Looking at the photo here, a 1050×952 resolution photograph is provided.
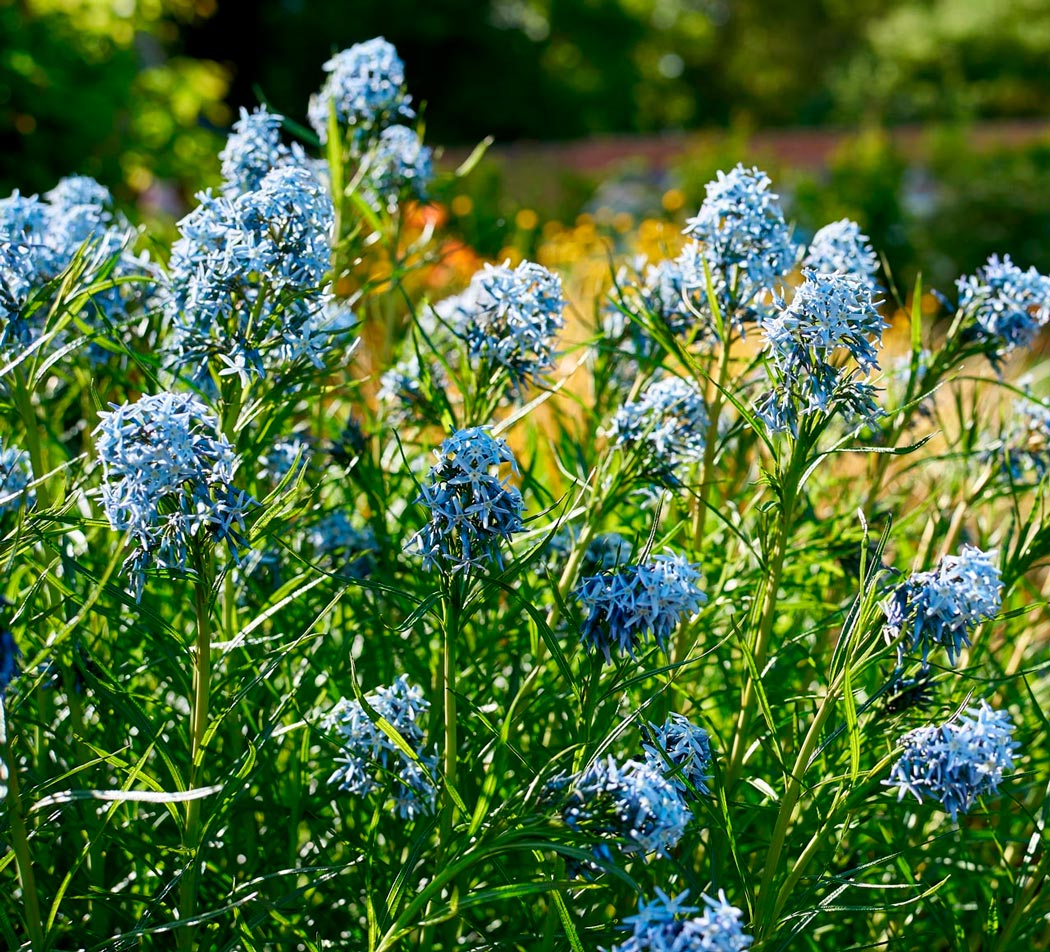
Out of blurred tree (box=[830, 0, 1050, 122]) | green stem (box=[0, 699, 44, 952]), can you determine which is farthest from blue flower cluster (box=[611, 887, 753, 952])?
blurred tree (box=[830, 0, 1050, 122])

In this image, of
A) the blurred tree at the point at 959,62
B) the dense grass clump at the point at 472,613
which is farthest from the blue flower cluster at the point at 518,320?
the blurred tree at the point at 959,62

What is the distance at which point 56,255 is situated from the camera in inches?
90.4

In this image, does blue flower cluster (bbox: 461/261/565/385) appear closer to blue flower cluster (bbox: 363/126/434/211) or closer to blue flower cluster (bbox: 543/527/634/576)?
blue flower cluster (bbox: 543/527/634/576)

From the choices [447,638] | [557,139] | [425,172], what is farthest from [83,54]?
[557,139]

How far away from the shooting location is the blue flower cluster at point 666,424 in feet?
6.91

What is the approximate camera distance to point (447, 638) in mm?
1578

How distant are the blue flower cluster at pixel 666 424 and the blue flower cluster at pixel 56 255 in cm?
89

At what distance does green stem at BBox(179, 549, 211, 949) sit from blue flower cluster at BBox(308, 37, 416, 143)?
1.42 metres

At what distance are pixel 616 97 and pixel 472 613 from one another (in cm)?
3478

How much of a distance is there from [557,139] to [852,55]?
20650 mm

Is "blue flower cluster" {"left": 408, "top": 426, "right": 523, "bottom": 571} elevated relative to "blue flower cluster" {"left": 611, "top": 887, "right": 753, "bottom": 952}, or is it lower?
elevated

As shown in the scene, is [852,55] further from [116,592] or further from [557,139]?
[116,592]

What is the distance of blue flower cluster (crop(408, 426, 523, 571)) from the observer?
150cm

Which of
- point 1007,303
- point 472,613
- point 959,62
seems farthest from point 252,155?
point 959,62
